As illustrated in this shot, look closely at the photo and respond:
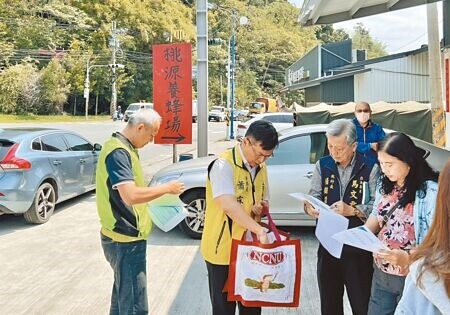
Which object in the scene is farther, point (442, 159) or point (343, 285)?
point (442, 159)

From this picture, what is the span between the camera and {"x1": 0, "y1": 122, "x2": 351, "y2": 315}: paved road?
417cm

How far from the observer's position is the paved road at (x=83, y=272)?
4171 mm

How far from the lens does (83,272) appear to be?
5.03 metres

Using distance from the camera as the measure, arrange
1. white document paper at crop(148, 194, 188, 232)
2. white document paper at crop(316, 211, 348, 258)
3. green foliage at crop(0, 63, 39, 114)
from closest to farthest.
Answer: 1. white document paper at crop(316, 211, 348, 258)
2. white document paper at crop(148, 194, 188, 232)
3. green foliage at crop(0, 63, 39, 114)

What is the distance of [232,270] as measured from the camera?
2.60 metres

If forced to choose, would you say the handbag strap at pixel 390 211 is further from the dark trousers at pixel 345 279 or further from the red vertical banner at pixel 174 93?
the red vertical banner at pixel 174 93

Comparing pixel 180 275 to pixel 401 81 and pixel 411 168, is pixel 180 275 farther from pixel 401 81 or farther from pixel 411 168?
pixel 401 81

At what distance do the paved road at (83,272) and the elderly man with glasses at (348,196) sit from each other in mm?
1231

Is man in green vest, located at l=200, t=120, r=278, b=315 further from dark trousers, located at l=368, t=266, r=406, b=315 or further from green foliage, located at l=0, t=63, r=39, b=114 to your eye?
green foliage, located at l=0, t=63, r=39, b=114

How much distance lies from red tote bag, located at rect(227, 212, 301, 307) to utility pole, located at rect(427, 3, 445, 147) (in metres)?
8.84

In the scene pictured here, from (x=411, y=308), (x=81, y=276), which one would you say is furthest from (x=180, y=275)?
(x=411, y=308)

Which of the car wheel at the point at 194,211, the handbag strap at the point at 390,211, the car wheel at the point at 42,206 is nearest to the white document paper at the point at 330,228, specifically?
A: the handbag strap at the point at 390,211

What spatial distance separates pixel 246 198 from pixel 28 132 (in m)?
5.63

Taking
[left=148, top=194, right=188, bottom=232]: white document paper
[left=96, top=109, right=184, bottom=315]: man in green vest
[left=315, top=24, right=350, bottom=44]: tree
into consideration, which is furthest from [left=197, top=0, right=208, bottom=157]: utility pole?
[left=315, top=24, right=350, bottom=44]: tree
